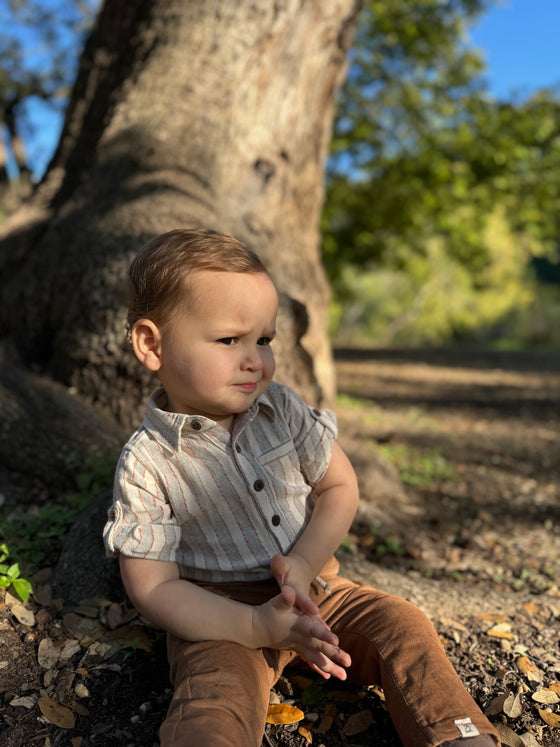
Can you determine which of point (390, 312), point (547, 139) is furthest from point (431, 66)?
point (390, 312)

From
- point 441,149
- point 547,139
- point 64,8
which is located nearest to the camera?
point 547,139

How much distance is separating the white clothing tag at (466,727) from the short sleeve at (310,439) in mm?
817

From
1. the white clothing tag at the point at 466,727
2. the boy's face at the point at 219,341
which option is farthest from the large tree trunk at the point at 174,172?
the white clothing tag at the point at 466,727

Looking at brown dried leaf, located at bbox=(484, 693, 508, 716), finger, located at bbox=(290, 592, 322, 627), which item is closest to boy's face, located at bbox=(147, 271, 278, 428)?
finger, located at bbox=(290, 592, 322, 627)

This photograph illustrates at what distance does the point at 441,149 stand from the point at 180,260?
11057 millimetres

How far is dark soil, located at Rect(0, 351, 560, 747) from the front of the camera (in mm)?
2039

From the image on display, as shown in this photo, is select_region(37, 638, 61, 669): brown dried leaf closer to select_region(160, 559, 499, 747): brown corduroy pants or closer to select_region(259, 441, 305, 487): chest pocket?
select_region(160, 559, 499, 747): brown corduroy pants

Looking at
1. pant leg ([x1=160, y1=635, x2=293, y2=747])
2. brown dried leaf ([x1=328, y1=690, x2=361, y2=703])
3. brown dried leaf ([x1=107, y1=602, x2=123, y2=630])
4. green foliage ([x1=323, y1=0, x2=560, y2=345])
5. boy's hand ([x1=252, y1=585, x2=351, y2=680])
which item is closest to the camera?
pant leg ([x1=160, y1=635, x2=293, y2=747])

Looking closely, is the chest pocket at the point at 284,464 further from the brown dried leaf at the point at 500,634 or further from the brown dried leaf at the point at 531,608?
the brown dried leaf at the point at 531,608

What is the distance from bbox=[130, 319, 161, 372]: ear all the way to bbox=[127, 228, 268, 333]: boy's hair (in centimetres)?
4

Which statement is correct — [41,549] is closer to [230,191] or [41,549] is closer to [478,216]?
[230,191]

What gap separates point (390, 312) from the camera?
142 feet

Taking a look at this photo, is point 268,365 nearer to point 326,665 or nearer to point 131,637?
point 326,665

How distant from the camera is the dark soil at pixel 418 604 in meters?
2.04
